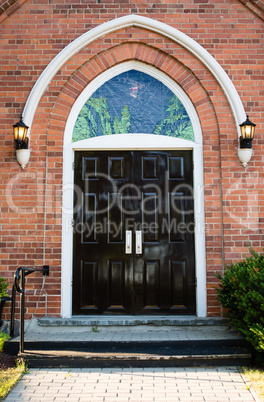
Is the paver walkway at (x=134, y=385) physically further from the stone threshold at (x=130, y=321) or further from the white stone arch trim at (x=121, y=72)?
the white stone arch trim at (x=121, y=72)

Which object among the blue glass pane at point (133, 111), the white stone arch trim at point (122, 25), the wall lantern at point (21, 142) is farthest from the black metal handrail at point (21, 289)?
the white stone arch trim at point (122, 25)

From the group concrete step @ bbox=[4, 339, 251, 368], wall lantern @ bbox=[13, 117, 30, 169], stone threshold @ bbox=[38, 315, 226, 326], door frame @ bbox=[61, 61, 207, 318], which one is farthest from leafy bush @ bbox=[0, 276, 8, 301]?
wall lantern @ bbox=[13, 117, 30, 169]

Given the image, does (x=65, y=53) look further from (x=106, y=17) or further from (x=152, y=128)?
(x=152, y=128)

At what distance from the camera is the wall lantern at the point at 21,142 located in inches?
194

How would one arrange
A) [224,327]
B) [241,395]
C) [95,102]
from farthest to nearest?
1. [95,102]
2. [224,327]
3. [241,395]

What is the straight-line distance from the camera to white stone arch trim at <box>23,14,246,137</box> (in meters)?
5.16

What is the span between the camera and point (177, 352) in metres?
3.81

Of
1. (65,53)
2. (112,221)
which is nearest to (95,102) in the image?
(65,53)

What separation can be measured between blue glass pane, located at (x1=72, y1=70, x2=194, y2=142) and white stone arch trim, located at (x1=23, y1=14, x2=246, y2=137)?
655 millimetres

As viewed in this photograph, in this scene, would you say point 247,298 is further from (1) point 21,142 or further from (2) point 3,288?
(1) point 21,142

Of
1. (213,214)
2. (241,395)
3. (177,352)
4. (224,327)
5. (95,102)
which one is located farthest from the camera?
(95,102)

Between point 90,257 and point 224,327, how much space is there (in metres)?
2.13

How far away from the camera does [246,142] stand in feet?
16.3

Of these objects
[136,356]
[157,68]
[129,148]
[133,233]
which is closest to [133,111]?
[129,148]
